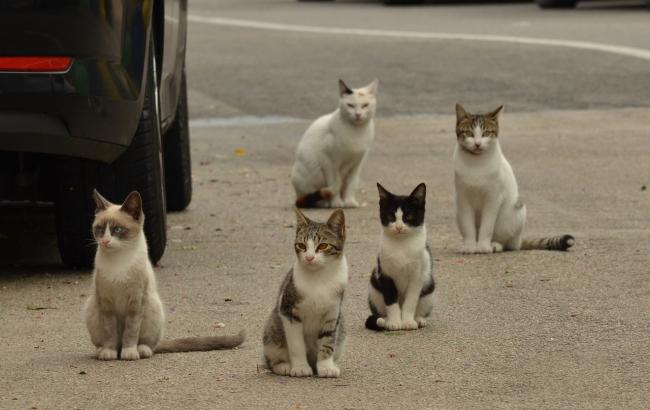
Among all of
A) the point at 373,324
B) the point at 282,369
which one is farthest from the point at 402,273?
the point at 282,369

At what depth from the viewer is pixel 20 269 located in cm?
808

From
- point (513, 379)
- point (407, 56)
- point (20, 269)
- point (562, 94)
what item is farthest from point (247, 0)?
point (513, 379)

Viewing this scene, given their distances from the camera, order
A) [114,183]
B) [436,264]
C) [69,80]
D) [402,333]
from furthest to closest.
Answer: [436,264], [114,183], [69,80], [402,333]

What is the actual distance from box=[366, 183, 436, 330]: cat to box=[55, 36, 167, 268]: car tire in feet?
4.65

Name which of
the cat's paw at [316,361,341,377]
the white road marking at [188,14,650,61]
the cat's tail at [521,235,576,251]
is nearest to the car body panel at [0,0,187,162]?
the cat's paw at [316,361,341,377]

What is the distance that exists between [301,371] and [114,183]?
2158 mm

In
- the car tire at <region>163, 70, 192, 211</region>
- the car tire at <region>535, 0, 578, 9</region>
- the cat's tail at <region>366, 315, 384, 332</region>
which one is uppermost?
the cat's tail at <region>366, 315, 384, 332</region>

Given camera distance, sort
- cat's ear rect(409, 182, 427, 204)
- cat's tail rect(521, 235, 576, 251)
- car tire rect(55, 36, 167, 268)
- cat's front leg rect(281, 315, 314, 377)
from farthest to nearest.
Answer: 1. cat's tail rect(521, 235, 576, 251)
2. car tire rect(55, 36, 167, 268)
3. cat's ear rect(409, 182, 427, 204)
4. cat's front leg rect(281, 315, 314, 377)

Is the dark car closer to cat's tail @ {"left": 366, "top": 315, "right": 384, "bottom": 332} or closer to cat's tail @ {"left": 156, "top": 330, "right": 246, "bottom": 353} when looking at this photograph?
cat's tail @ {"left": 156, "top": 330, "right": 246, "bottom": 353}

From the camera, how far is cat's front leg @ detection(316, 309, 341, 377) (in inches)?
225

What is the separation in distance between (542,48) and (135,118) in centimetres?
1299

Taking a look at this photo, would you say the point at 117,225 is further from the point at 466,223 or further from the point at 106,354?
the point at 466,223

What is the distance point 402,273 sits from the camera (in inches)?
263

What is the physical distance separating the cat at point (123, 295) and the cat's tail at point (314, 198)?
4.40 meters
